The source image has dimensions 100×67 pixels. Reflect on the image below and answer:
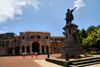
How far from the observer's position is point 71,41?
40.0 feet

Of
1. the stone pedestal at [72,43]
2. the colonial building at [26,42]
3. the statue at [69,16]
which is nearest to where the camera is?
the stone pedestal at [72,43]

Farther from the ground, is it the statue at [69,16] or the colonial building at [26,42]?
the statue at [69,16]

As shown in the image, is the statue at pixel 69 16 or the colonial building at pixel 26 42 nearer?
the statue at pixel 69 16

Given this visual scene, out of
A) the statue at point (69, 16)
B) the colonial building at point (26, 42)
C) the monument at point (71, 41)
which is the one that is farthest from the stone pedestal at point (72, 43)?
the colonial building at point (26, 42)

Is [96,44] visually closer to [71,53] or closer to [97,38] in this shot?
[97,38]

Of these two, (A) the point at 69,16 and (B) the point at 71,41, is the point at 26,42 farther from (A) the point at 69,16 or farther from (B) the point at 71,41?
(B) the point at 71,41

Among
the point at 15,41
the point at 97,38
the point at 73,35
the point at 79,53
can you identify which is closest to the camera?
the point at 79,53

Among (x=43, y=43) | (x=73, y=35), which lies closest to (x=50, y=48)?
(x=43, y=43)

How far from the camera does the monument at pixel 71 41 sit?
1126 cm

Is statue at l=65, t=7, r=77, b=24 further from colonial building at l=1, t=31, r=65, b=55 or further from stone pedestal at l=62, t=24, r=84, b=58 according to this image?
colonial building at l=1, t=31, r=65, b=55

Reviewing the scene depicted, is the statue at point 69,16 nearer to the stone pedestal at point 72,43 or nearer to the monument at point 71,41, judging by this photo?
the monument at point 71,41

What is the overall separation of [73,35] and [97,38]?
16895 millimetres

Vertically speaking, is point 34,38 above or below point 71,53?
above

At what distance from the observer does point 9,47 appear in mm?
41812
